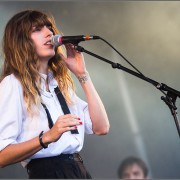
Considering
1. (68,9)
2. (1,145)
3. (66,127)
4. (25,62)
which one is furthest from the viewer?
(68,9)

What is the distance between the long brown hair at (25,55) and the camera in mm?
1594

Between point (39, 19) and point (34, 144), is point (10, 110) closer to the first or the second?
point (34, 144)

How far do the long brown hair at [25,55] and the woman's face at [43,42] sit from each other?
0.02 metres

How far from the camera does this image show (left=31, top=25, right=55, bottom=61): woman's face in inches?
65.7

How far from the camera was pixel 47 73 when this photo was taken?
5.79ft

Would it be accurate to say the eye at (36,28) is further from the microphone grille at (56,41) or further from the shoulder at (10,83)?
the shoulder at (10,83)

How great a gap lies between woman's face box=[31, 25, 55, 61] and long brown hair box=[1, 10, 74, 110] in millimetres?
17

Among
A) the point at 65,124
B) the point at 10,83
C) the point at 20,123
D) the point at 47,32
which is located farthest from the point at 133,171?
the point at 47,32

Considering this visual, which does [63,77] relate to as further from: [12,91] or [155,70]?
[155,70]

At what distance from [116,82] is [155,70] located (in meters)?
0.33

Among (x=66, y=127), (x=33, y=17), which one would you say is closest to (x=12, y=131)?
(x=66, y=127)

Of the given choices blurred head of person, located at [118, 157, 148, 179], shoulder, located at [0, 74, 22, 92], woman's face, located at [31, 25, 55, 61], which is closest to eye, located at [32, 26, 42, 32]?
woman's face, located at [31, 25, 55, 61]

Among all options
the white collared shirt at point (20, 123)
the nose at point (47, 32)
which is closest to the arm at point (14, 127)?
the white collared shirt at point (20, 123)

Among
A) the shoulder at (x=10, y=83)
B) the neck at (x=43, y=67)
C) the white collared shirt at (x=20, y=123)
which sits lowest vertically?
the white collared shirt at (x=20, y=123)
